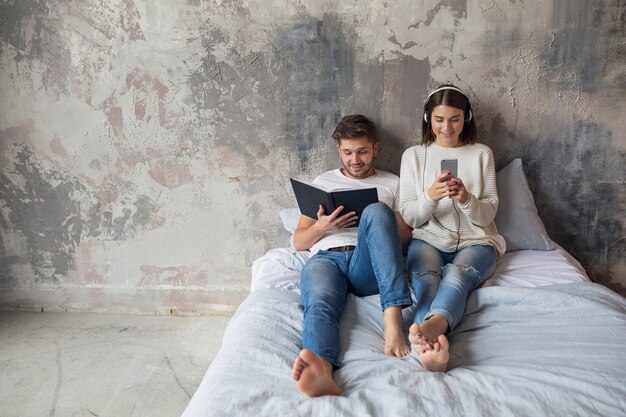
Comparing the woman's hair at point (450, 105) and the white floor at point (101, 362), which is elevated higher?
the woman's hair at point (450, 105)

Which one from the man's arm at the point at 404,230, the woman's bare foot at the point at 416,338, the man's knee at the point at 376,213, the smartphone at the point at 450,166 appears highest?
the smartphone at the point at 450,166

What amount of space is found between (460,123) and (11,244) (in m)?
2.46

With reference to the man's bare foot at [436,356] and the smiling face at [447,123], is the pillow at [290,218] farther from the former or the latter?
the man's bare foot at [436,356]

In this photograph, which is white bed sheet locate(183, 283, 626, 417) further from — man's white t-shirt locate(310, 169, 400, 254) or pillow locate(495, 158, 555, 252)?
pillow locate(495, 158, 555, 252)

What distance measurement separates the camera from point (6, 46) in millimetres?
2477

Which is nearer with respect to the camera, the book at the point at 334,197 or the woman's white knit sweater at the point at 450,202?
the book at the point at 334,197

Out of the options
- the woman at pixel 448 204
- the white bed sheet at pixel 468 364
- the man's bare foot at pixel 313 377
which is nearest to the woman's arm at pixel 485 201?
the woman at pixel 448 204

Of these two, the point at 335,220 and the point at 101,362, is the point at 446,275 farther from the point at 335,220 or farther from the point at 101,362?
the point at 101,362

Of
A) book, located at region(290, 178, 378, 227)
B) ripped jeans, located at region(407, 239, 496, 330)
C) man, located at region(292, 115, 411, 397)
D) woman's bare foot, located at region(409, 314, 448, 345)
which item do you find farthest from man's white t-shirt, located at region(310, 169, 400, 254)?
woman's bare foot, located at region(409, 314, 448, 345)

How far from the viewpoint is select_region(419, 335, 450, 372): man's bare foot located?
137 cm

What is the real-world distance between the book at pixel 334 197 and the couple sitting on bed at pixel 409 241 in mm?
29

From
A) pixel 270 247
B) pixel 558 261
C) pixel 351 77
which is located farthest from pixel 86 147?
pixel 558 261

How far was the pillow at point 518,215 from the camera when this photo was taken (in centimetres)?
225

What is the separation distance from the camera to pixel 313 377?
1.28 m
